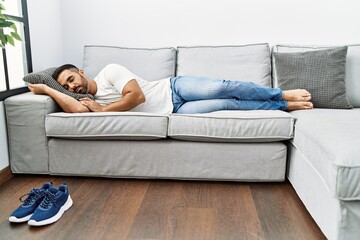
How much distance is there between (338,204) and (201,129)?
0.91 metres

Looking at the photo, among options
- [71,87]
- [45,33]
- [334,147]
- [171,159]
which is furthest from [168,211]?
[45,33]

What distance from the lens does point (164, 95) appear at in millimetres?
2412

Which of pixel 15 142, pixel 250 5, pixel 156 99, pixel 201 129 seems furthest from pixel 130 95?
pixel 250 5

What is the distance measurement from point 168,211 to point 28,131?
1.11 meters

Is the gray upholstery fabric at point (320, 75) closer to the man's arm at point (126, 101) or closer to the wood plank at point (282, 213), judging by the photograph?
the wood plank at point (282, 213)

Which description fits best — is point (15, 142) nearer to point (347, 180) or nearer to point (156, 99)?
point (156, 99)

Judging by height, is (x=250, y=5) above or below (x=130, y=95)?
above

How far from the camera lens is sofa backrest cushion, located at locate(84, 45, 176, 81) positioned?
2.72 meters

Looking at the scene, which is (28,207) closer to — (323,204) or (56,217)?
(56,217)

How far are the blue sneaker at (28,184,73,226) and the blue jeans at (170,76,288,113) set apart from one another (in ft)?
3.25

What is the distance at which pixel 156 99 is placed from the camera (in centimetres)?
239

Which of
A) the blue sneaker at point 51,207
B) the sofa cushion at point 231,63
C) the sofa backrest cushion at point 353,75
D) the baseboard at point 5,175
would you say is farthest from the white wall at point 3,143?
the sofa backrest cushion at point 353,75

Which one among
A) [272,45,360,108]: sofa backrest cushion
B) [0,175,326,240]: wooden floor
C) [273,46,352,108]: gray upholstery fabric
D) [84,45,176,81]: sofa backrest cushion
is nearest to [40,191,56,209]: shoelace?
[0,175,326,240]: wooden floor

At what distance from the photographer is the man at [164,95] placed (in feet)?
7.22
